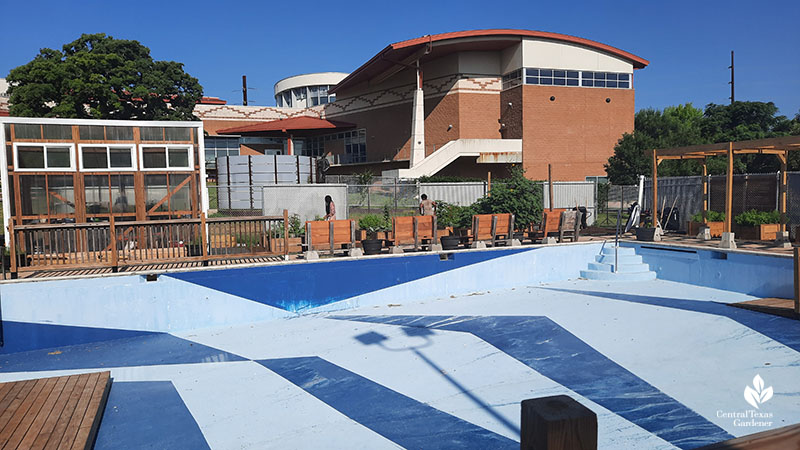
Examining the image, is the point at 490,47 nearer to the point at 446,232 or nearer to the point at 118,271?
the point at 446,232

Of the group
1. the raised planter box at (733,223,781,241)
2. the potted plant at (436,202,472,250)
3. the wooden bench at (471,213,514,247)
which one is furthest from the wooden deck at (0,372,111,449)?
the raised planter box at (733,223,781,241)

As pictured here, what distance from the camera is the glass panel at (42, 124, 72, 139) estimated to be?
14.4m

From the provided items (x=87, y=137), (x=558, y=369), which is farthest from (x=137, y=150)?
(x=558, y=369)

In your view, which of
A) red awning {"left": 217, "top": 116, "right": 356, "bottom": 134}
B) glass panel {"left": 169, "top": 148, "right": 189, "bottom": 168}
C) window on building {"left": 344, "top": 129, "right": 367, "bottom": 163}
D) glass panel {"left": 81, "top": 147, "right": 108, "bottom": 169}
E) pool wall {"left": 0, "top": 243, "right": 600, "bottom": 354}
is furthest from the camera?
window on building {"left": 344, "top": 129, "right": 367, "bottom": 163}

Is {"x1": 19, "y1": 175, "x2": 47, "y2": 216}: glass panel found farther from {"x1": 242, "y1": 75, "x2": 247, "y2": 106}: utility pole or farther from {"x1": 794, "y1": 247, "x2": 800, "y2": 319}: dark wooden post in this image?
{"x1": 242, "y1": 75, "x2": 247, "y2": 106}: utility pole

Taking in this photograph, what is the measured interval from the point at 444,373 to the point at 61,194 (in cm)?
1177

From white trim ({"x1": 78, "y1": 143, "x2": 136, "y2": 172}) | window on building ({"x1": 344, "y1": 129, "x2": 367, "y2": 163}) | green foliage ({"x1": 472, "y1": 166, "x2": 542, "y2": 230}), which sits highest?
window on building ({"x1": 344, "y1": 129, "x2": 367, "y2": 163})

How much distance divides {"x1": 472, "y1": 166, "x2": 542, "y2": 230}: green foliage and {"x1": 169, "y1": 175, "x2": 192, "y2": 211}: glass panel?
9.31 m

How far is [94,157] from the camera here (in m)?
14.9

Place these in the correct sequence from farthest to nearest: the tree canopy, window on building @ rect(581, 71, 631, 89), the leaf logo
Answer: window on building @ rect(581, 71, 631, 89) → the tree canopy → the leaf logo

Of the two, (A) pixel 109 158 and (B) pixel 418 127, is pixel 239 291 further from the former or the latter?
(B) pixel 418 127

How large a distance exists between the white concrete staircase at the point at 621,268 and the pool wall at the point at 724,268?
32cm

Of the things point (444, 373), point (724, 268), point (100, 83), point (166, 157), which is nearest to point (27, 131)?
point (166, 157)

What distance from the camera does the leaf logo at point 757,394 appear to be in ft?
23.1
